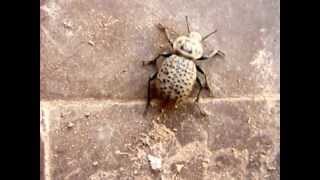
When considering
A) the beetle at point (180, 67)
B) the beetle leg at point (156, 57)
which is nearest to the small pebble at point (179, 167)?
the beetle at point (180, 67)

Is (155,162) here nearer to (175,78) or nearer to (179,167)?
(179,167)

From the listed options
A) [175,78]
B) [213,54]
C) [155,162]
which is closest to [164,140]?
[155,162]

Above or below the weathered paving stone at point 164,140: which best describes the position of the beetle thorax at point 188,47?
above

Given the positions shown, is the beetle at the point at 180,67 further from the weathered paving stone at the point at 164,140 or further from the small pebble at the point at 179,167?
the small pebble at the point at 179,167

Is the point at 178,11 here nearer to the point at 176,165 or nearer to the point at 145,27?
the point at 145,27

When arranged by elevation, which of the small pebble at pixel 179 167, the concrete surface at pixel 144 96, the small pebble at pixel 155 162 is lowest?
the small pebble at pixel 179 167

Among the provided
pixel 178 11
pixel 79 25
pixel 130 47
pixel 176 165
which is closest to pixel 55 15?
pixel 79 25

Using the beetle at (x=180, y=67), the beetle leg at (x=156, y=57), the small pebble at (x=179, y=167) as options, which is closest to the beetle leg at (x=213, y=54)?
the beetle at (x=180, y=67)
